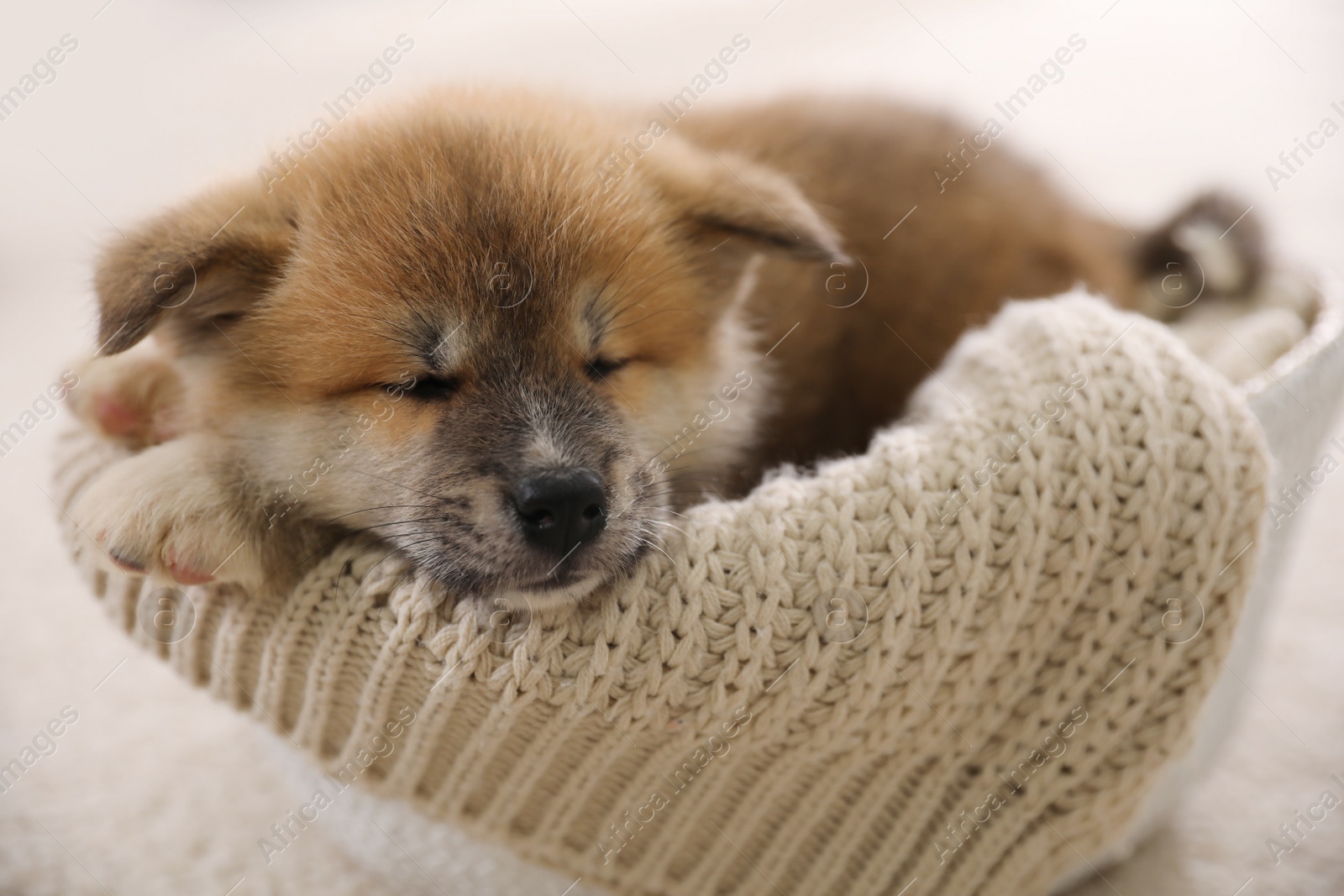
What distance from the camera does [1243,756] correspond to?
1627 mm

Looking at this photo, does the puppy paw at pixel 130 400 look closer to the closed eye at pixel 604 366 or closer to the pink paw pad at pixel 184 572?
the pink paw pad at pixel 184 572

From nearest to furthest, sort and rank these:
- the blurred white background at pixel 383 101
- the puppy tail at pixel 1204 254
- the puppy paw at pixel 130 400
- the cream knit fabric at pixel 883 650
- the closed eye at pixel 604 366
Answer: the cream knit fabric at pixel 883 650
the closed eye at pixel 604 366
the puppy paw at pixel 130 400
the blurred white background at pixel 383 101
the puppy tail at pixel 1204 254

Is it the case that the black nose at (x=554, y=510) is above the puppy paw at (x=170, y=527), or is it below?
above

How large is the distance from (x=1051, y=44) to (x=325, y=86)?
2.57 metres

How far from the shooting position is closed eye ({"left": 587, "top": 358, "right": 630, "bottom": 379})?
46.1 inches

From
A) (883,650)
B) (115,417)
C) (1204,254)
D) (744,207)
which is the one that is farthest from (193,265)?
(1204,254)

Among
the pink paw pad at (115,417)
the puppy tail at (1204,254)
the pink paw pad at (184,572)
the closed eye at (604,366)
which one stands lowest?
the pink paw pad at (115,417)

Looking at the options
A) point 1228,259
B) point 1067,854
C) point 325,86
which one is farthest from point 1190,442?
point 325,86

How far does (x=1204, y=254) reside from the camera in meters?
1.70

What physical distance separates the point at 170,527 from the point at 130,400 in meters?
0.34

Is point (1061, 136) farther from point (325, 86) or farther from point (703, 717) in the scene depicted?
point (703, 717)

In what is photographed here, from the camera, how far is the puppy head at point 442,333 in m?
1.02

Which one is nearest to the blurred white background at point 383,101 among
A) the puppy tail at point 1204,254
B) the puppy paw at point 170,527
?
the puppy tail at point 1204,254

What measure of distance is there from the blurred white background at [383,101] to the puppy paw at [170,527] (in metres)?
0.18
